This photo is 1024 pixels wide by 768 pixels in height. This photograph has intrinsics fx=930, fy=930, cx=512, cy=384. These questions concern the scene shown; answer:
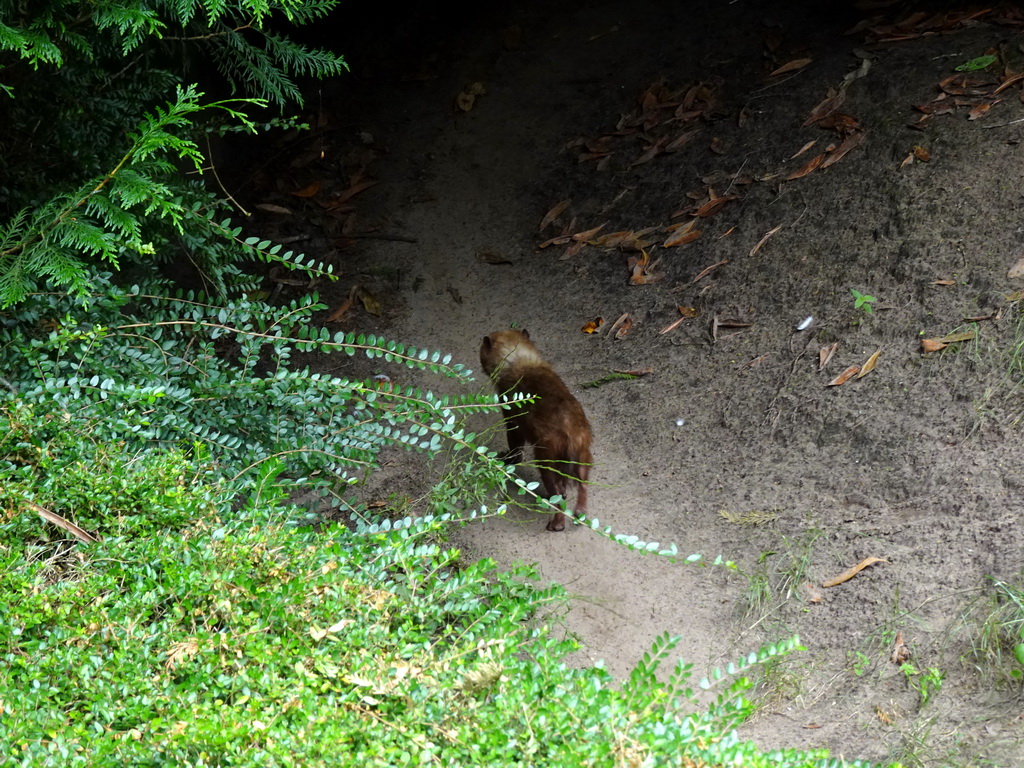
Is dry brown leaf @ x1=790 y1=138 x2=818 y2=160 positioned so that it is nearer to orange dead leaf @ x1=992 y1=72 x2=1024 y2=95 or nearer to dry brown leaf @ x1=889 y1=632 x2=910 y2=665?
orange dead leaf @ x1=992 y1=72 x2=1024 y2=95

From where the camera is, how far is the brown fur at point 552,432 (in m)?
6.16

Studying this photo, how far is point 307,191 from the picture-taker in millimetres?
9727

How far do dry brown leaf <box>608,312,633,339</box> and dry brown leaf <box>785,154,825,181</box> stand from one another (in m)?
1.77

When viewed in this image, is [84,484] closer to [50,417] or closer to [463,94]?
[50,417]

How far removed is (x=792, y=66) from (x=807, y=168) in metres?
1.51

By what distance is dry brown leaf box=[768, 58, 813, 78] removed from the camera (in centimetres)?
861

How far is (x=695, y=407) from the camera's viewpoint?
6.84m

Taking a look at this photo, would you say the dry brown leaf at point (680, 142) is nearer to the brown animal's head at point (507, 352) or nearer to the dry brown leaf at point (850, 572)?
the brown animal's head at point (507, 352)

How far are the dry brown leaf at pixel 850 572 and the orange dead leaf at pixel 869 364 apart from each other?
147 centimetres

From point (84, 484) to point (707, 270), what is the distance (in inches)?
203

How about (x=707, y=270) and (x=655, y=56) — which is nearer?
(x=707, y=270)

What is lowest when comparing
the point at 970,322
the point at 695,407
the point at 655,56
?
the point at 695,407

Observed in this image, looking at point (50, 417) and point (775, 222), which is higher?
point (50, 417)

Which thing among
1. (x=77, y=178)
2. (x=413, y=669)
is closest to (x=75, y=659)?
(x=413, y=669)
